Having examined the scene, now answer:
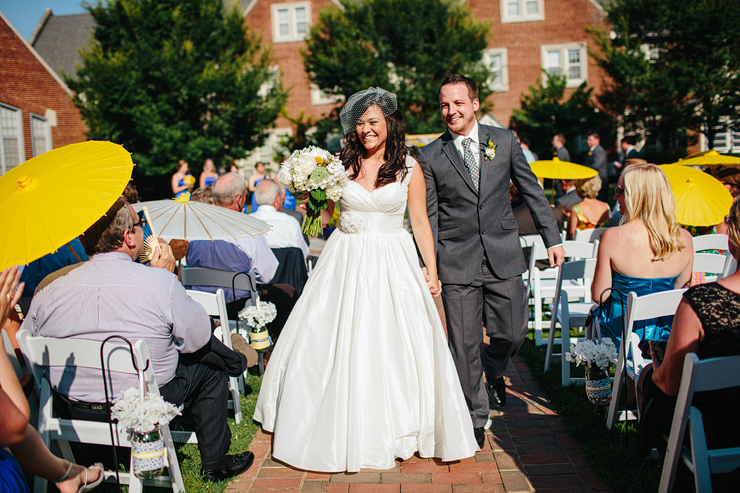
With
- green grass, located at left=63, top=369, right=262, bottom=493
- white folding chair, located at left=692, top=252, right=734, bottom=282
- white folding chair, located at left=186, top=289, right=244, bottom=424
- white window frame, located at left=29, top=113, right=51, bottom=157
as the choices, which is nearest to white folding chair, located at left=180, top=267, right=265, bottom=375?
white folding chair, located at left=186, top=289, right=244, bottom=424

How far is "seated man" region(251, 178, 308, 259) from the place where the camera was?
6.09m

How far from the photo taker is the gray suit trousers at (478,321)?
11.8ft

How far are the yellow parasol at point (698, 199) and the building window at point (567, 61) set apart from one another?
76.2 ft

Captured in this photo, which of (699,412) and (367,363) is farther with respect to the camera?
(367,363)

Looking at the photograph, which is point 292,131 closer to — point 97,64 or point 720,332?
point 97,64

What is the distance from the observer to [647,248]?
3.68 metres

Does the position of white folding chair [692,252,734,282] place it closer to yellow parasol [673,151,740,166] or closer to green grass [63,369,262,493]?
yellow parasol [673,151,740,166]

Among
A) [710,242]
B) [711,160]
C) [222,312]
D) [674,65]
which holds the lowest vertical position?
[222,312]

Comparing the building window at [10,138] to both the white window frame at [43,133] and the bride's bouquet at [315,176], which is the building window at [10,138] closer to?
the white window frame at [43,133]

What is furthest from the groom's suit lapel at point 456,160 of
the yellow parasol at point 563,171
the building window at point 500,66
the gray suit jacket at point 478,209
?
the building window at point 500,66

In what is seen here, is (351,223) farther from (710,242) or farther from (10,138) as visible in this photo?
(10,138)

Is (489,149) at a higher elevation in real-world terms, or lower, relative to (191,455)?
higher

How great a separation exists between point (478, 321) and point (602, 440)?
1.08m

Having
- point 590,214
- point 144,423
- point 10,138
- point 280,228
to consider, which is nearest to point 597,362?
point 144,423
